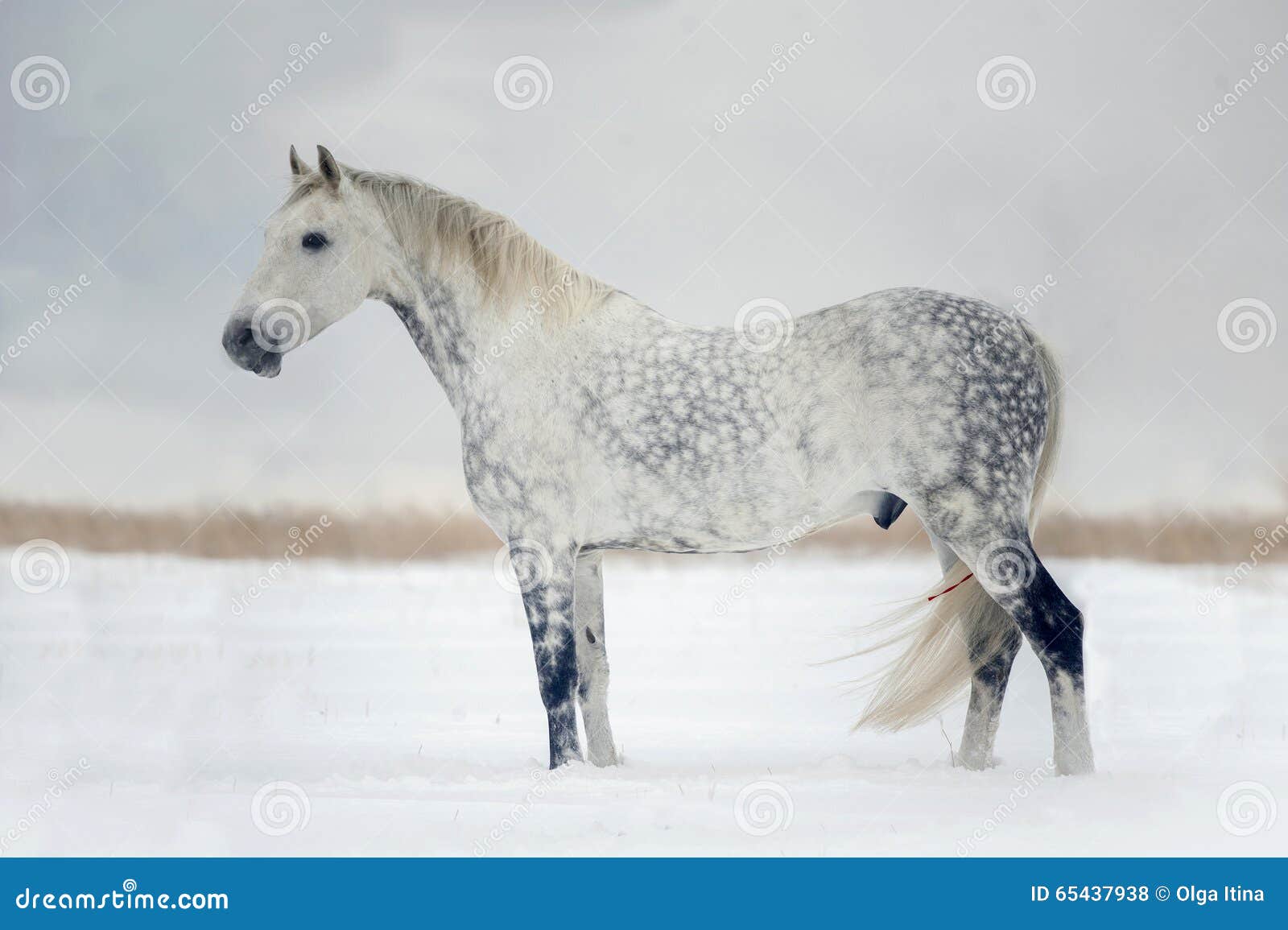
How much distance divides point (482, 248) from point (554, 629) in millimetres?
1418

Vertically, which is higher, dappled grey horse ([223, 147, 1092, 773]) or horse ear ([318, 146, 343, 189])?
horse ear ([318, 146, 343, 189])

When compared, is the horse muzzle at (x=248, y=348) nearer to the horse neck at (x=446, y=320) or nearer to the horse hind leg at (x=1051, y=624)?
the horse neck at (x=446, y=320)

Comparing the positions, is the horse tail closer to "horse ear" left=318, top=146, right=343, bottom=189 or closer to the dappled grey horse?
the dappled grey horse

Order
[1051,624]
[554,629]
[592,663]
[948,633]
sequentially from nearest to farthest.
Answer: [1051,624]
[554,629]
[948,633]
[592,663]

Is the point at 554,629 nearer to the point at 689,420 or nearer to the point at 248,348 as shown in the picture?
the point at 689,420

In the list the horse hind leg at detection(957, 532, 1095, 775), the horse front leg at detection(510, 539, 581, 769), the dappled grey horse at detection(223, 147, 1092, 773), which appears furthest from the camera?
the horse front leg at detection(510, 539, 581, 769)

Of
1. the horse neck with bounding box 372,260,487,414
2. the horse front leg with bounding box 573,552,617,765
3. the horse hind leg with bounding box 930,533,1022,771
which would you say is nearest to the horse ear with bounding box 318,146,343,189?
the horse neck with bounding box 372,260,487,414

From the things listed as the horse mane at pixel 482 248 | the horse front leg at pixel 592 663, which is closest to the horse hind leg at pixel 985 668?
the horse front leg at pixel 592 663

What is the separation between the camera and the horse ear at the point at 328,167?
405cm

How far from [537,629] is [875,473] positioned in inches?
50.5

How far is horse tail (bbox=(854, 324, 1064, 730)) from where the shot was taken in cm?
414

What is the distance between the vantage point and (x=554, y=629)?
13.1ft

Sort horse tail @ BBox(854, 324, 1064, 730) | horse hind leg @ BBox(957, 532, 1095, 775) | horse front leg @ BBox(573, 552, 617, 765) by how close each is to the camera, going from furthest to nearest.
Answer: horse front leg @ BBox(573, 552, 617, 765)
horse tail @ BBox(854, 324, 1064, 730)
horse hind leg @ BBox(957, 532, 1095, 775)

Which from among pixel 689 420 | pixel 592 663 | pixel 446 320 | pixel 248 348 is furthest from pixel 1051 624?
pixel 248 348
